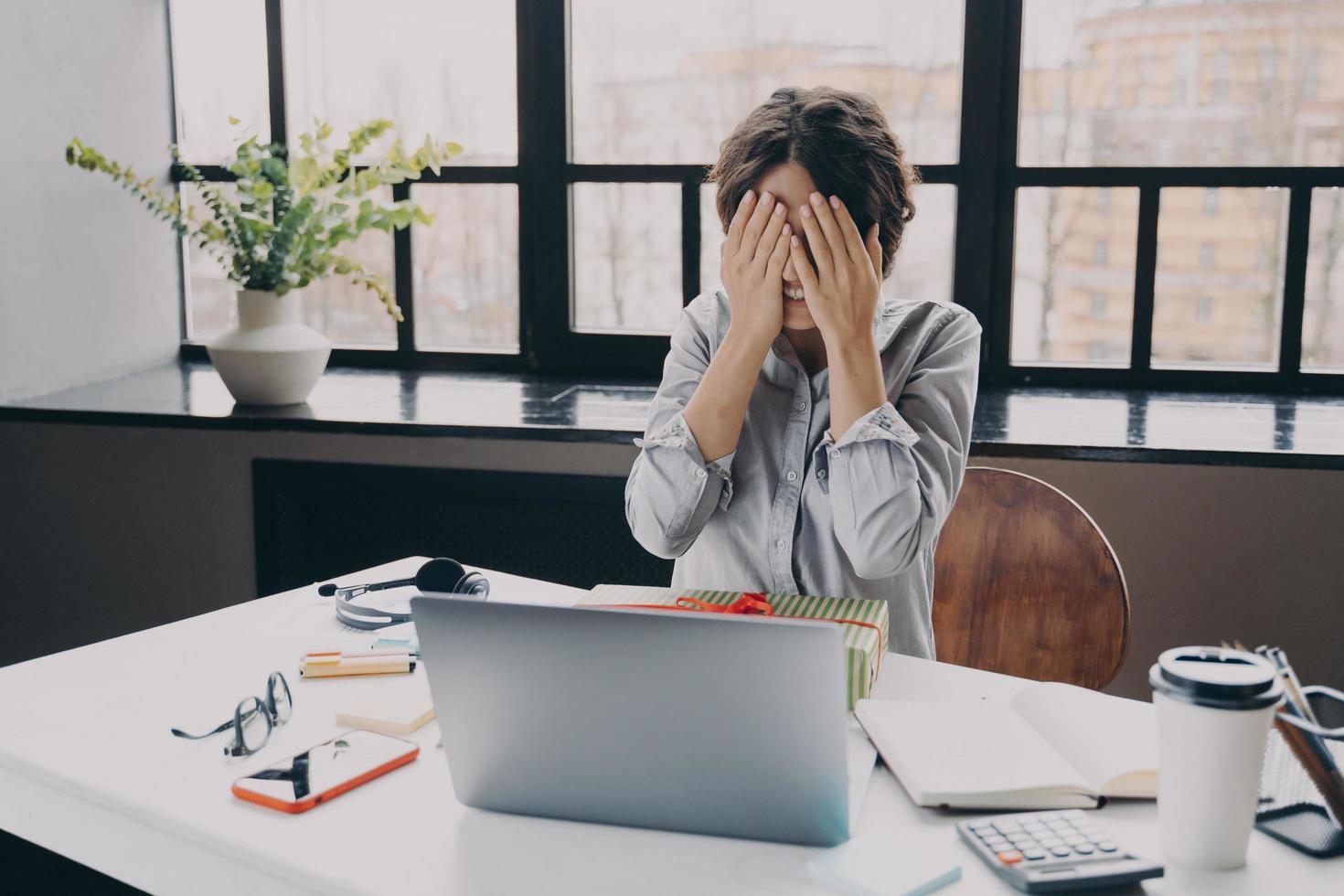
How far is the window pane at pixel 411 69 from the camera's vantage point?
2.78 m

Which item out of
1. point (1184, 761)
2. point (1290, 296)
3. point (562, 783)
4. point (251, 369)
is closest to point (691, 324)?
point (562, 783)

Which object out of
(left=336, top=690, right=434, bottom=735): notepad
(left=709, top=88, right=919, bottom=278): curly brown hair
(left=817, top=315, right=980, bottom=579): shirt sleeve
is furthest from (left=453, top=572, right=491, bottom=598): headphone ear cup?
(left=709, top=88, right=919, bottom=278): curly brown hair

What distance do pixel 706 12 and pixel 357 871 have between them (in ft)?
7.30

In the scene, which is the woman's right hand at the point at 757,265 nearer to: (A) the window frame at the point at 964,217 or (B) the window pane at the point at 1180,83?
(A) the window frame at the point at 964,217

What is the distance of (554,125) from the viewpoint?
107 inches

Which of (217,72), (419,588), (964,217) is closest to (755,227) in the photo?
(419,588)

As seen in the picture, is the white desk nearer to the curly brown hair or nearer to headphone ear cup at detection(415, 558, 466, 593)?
headphone ear cup at detection(415, 558, 466, 593)

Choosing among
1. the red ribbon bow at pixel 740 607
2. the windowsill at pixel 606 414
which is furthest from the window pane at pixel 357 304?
the red ribbon bow at pixel 740 607

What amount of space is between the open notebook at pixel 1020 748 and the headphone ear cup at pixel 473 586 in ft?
1.47

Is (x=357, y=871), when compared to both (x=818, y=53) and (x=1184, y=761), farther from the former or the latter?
(x=818, y=53)

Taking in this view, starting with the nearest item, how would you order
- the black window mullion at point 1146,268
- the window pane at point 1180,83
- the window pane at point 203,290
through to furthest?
1. the window pane at point 1180,83
2. the black window mullion at point 1146,268
3. the window pane at point 203,290

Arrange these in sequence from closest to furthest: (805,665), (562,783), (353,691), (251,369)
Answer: (805,665), (562,783), (353,691), (251,369)

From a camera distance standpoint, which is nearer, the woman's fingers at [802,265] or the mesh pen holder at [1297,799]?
the mesh pen holder at [1297,799]

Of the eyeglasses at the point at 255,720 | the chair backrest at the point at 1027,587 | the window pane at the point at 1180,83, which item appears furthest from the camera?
the window pane at the point at 1180,83
